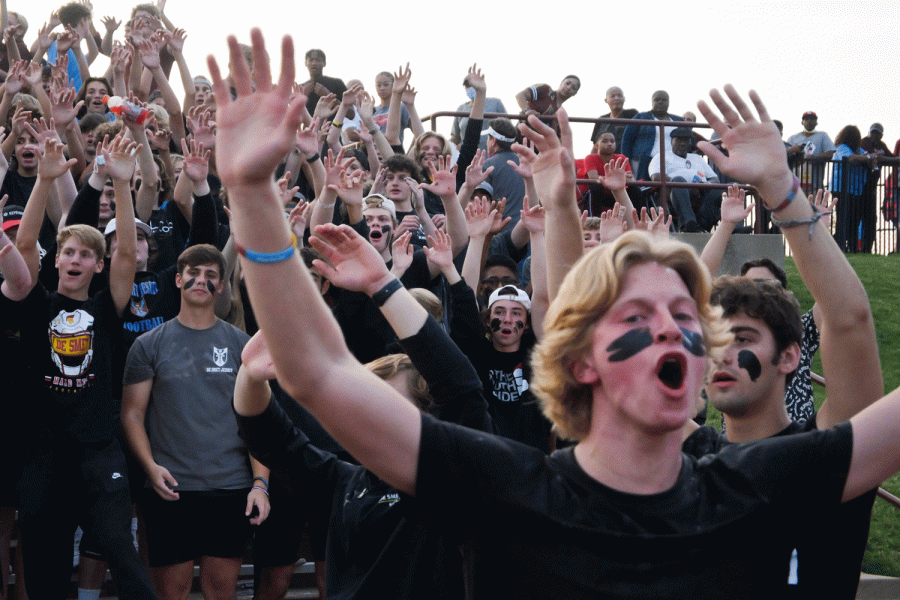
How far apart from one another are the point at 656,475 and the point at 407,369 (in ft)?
4.87

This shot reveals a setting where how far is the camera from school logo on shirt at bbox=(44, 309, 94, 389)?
507 cm

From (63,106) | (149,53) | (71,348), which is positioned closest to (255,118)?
(71,348)

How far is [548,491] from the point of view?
1.85 metres

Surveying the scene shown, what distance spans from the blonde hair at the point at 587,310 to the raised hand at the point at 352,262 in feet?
1.55

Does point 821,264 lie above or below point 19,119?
below

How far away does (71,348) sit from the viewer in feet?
16.7

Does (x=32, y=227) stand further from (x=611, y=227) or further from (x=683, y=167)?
(x=683, y=167)

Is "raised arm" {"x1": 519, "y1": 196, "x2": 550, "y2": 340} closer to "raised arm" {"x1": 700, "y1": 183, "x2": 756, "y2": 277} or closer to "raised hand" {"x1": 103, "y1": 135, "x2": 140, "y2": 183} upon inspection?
"raised arm" {"x1": 700, "y1": 183, "x2": 756, "y2": 277}

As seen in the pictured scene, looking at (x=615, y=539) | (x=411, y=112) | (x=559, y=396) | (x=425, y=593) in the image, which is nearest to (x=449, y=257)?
(x=425, y=593)

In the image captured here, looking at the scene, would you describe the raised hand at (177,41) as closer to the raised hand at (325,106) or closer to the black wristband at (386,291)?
the raised hand at (325,106)

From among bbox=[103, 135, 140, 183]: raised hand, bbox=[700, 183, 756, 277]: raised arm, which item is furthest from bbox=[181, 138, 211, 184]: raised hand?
bbox=[700, 183, 756, 277]: raised arm

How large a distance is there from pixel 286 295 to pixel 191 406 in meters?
3.65

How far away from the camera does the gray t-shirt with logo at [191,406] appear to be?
5.05 meters

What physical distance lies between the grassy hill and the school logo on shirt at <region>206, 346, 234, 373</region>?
4.57 meters
